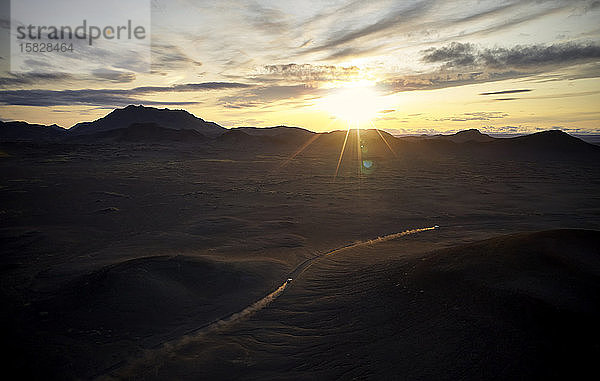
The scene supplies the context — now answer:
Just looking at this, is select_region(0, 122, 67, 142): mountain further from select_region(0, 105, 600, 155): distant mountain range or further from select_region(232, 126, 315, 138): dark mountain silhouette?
select_region(232, 126, 315, 138): dark mountain silhouette

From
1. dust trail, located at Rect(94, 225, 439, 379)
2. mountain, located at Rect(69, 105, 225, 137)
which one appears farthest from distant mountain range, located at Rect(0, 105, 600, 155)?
dust trail, located at Rect(94, 225, 439, 379)

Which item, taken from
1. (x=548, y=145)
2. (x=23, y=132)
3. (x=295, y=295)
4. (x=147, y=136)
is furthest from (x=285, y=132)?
(x=295, y=295)

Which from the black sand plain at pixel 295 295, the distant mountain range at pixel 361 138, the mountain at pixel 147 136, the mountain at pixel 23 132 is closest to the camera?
the black sand plain at pixel 295 295

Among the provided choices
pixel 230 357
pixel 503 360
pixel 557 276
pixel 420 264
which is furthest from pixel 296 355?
pixel 557 276

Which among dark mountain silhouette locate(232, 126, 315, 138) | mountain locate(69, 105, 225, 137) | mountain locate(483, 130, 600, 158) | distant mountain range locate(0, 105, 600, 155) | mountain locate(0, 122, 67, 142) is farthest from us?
mountain locate(69, 105, 225, 137)

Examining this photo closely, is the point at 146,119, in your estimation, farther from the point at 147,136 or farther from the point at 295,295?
the point at 295,295

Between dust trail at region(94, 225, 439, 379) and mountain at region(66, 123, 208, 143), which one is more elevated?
mountain at region(66, 123, 208, 143)

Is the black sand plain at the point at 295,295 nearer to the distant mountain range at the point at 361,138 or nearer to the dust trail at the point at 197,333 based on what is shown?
the dust trail at the point at 197,333

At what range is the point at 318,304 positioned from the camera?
26.3ft

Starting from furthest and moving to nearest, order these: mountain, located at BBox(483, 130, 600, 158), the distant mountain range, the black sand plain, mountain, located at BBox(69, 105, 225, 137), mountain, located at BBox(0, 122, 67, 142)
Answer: mountain, located at BBox(69, 105, 225, 137) → mountain, located at BBox(0, 122, 67, 142) → the distant mountain range → mountain, located at BBox(483, 130, 600, 158) → the black sand plain

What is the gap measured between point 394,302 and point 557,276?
328 cm

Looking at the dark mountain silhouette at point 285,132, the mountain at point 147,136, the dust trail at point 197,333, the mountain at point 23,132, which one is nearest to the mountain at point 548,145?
the dark mountain silhouette at point 285,132

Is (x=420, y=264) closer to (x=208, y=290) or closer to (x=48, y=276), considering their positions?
(x=208, y=290)

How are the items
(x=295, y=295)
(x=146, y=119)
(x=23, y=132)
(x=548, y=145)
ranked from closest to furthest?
1. (x=295, y=295)
2. (x=548, y=145)
3. (x=23, y=132)
4. (x=146, y=119)
